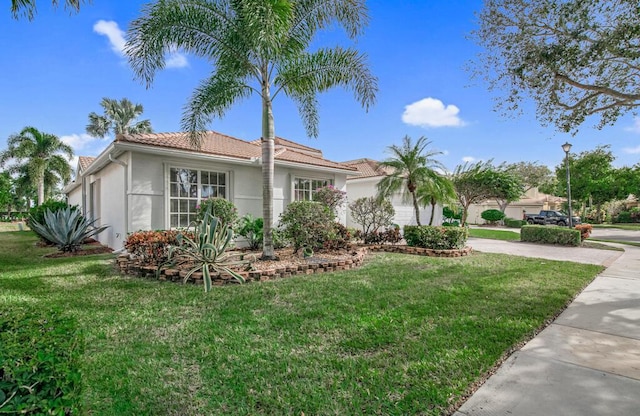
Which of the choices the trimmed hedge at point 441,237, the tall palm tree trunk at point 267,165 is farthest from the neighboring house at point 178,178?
the trimmed hedge at point 441,237

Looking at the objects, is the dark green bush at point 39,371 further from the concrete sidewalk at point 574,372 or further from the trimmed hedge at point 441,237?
the trimmed hedge at point 441,237

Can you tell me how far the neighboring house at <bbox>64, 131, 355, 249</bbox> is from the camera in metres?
8.84

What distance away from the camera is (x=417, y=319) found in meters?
4.14

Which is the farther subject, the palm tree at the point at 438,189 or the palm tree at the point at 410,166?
the palm tree at the point at 438,189

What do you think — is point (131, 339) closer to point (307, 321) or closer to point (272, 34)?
point (307, 321)

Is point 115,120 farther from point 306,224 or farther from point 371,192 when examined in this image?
point 306,224

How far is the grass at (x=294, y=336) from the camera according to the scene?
8.23 ft

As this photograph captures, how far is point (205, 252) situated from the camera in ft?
20.9

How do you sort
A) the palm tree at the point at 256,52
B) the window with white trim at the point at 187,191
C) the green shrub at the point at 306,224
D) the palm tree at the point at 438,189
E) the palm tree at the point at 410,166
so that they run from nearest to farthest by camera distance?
the palm tree at the point at 256,52
the green shrub at the point at 306,224
the window with white trim at the point at 187,191
the palm tree at the point at 410,166
the palm tree at the point at 438,189

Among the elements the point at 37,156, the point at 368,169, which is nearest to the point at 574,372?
the point at 368,169

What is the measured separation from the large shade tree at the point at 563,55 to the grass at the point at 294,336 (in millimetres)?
5186

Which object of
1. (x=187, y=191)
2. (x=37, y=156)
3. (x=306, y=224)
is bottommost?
(x=306, y=224)

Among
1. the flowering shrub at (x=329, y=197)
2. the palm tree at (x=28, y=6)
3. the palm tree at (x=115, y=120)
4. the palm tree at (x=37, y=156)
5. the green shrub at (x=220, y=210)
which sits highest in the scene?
the palm tree at (x=115, y=120)

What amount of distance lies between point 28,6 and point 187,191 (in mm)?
5733
